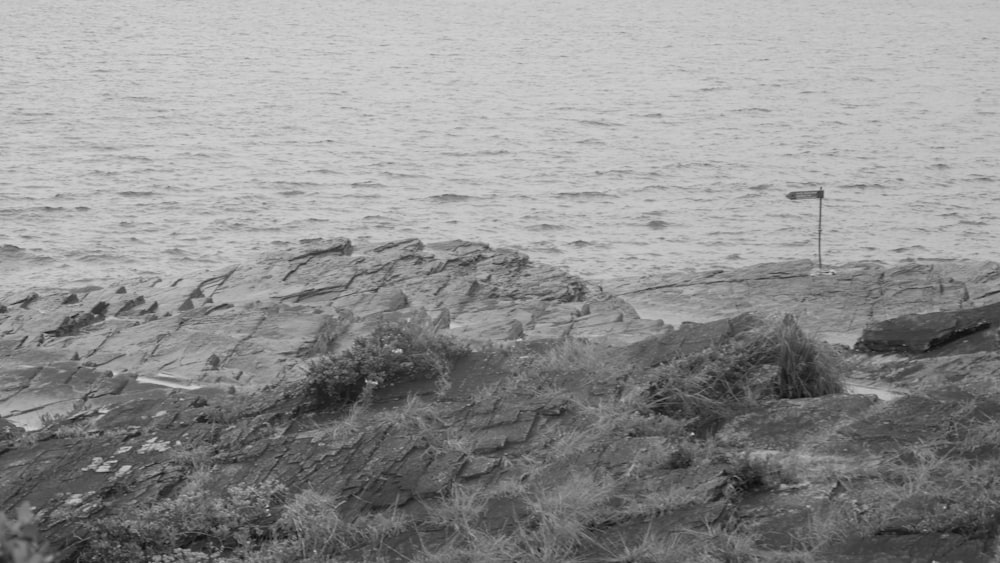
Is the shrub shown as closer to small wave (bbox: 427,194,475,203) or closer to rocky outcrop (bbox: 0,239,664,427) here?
rocky outcrop (bbox: 0,239,664,427)

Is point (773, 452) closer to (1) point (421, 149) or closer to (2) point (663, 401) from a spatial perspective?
(2) point (663, 401)

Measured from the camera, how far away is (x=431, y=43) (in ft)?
212

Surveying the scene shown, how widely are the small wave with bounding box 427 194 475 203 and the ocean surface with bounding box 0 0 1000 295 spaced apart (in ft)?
0.46

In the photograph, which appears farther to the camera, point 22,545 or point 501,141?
point 501,141

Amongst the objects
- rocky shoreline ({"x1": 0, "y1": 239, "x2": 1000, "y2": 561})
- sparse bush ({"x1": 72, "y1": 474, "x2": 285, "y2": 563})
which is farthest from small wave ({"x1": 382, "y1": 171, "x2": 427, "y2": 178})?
sparse bush ({"x1": 72, "y1": 474, "x2": 285, "y2": 563})

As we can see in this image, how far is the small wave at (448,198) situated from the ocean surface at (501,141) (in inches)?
5.5

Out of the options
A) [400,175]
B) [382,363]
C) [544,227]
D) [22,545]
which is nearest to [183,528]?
[382,363]

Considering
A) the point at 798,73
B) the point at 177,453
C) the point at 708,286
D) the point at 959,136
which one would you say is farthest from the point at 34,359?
the point at 798,73

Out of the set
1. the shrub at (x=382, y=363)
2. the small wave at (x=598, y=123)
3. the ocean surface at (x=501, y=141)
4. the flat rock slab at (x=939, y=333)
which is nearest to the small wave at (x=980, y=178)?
the ocean surface at (x=501, y=141)

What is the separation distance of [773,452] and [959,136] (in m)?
33.9

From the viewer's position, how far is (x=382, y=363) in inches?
404

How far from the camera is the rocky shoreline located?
836cm

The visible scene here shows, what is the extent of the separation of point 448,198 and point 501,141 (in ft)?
26.4

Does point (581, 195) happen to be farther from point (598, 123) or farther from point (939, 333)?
point (939, 333)
